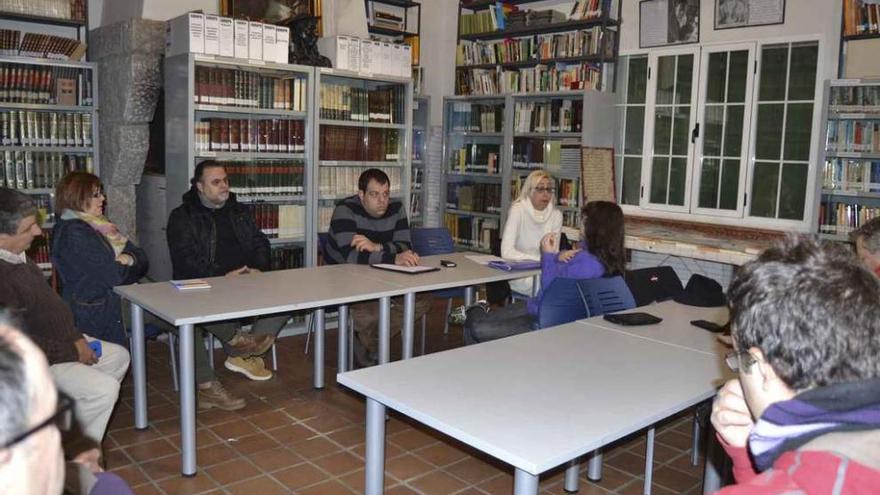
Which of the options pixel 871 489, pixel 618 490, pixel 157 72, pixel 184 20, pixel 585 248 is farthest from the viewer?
pixel 157 72

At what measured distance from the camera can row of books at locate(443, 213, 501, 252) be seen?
7168 mm

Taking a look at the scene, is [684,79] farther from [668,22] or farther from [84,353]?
[84,353]

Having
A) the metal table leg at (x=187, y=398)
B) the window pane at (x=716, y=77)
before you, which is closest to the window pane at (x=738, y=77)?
the window pane at (x=716, y=77)

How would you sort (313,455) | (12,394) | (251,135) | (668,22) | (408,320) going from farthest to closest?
1. (668,22)
2. (251,135)
3. (408,320)
4. (313,455)
5. (12,394)

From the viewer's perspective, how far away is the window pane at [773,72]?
5.65 metres

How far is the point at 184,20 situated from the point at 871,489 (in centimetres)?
482

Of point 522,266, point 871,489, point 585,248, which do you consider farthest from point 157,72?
point 871,489

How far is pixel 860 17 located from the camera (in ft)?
16.6

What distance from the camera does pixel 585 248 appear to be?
3.59 m

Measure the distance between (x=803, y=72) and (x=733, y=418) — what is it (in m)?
5.02

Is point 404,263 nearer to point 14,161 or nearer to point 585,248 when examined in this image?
point 585,248

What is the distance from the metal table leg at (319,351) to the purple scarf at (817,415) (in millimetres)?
3251

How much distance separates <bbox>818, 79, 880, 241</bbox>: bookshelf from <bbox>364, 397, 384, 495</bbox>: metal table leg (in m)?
4.36

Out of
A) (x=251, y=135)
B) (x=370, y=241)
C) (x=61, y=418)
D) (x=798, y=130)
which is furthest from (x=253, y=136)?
(x=61, y=418)
